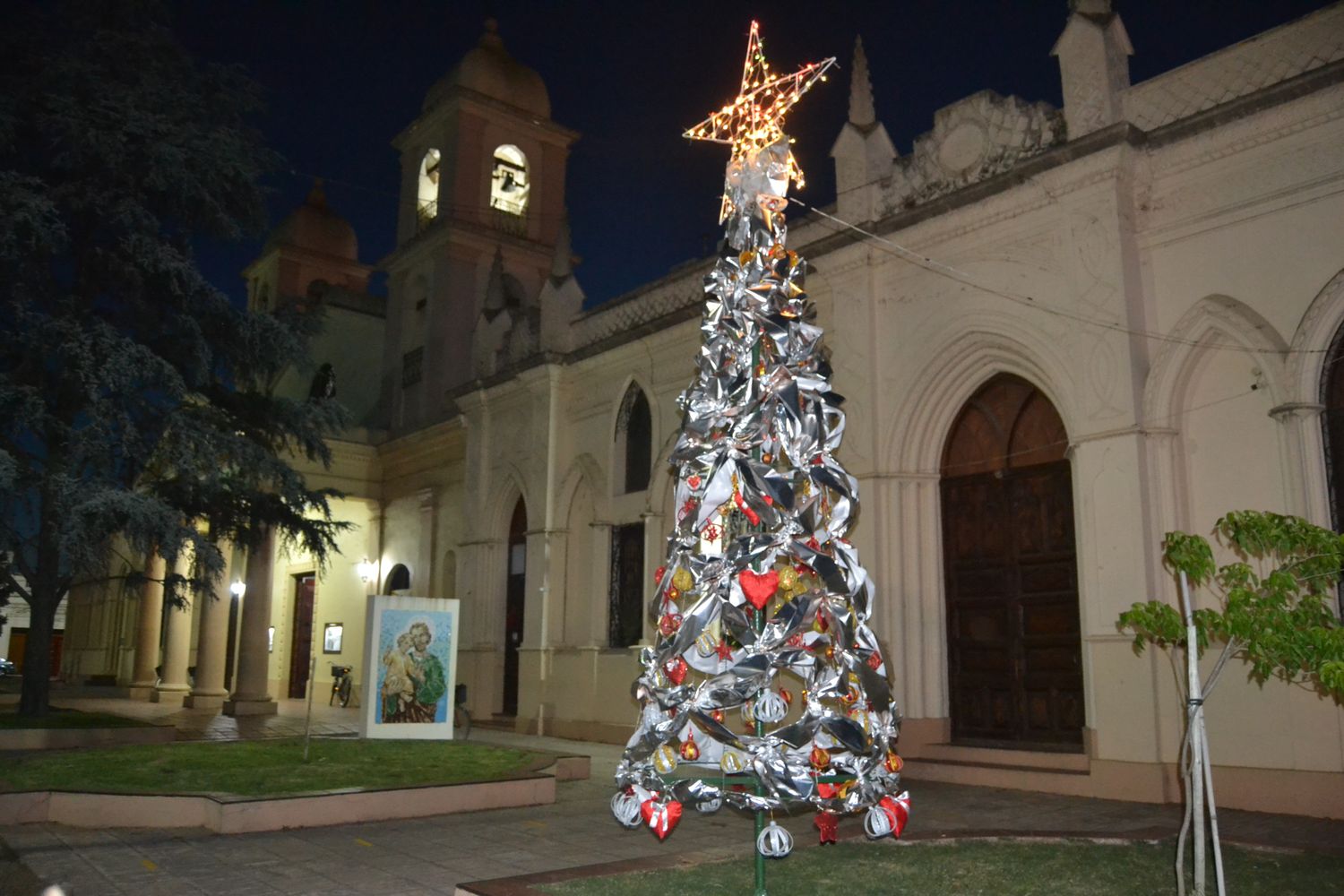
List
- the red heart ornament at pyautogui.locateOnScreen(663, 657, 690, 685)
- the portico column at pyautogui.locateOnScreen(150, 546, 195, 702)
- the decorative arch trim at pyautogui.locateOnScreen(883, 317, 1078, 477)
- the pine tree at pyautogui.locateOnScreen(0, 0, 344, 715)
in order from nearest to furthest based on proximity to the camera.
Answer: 1. the red heart ornament at pyautogui.locateOnScreen(663, 657, 690, 685)
2. the decorative arch trim at pyautogui.locateOnScreen(883, 317, 1078, 477)
3. the pine tree at pyautogui.locateOnScreen(0, 0, 344, 715)
4. the portico column at pyautogui.locateOnScreen(150, 546, 195, 702)

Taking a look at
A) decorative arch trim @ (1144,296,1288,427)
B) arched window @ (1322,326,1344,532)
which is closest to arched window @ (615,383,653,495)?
decorative arch trim @ (1144,296,1288,427)

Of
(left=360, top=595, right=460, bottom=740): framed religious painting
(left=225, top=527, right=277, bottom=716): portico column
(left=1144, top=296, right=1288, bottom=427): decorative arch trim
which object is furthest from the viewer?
(left=225, top=527, right=277, bottom=716): portico column

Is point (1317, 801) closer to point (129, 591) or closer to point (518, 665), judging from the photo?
point (518, 665)

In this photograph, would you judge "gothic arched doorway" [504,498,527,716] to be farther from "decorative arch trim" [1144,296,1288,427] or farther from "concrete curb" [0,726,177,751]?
"decorative arch trim" [1144,296,1288,427]

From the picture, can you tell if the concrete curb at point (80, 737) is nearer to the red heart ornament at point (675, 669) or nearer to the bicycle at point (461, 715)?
the bicycle at point (461, 715)

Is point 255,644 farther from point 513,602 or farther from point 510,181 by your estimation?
point 510,181

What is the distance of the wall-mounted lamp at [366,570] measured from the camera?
24469 mm

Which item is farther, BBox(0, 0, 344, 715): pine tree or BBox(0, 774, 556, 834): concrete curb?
BBox(0, 0, 344, 715): pine tree

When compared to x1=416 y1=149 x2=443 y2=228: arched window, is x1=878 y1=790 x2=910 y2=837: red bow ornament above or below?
below

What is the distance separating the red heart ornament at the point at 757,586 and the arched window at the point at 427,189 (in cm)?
2282

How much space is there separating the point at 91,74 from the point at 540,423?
9.19 metres

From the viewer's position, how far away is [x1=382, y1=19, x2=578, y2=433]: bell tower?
25.5 m

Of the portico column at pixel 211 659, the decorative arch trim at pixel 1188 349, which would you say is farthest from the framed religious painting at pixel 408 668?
the portico column at pixel 211 659

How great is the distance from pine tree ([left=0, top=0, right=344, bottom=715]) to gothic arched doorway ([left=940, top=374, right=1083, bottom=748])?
1144 cm
